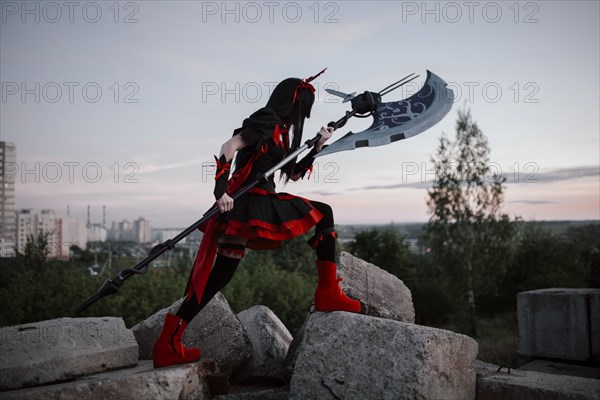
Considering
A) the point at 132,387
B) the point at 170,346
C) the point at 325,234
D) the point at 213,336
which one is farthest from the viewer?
the point at 213,336

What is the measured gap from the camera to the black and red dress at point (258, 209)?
372 centimetres

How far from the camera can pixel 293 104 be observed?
13.3 ft

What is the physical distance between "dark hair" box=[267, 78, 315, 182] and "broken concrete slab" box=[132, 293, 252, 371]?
1.37m

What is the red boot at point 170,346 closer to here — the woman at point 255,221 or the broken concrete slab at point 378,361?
the woman at point 255,221

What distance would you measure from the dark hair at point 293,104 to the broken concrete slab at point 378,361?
126 centimetres

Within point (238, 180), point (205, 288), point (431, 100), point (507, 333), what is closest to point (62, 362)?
point (205, 288)

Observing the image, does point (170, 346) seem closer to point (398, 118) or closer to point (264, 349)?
point (264, 349)

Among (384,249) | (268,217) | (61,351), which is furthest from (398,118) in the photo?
(384,249)

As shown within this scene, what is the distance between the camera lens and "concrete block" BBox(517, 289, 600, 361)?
7.30 m

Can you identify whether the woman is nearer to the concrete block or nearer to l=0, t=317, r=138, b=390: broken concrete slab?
l=0, t=317, r=138, b=390: broken concrete slab

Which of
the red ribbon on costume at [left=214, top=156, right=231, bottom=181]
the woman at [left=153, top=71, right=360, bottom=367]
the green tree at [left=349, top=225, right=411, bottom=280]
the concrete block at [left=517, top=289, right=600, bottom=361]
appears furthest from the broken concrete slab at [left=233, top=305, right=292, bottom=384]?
the green tree at [left=349, top=225, right=411, bottom=280]

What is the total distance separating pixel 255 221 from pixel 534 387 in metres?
2.21

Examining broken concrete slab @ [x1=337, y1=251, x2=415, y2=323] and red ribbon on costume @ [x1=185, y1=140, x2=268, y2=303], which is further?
broken concrete slab @ [x1=337, y1=251, x2=415, y2=323]

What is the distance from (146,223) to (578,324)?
2500 centimetres
